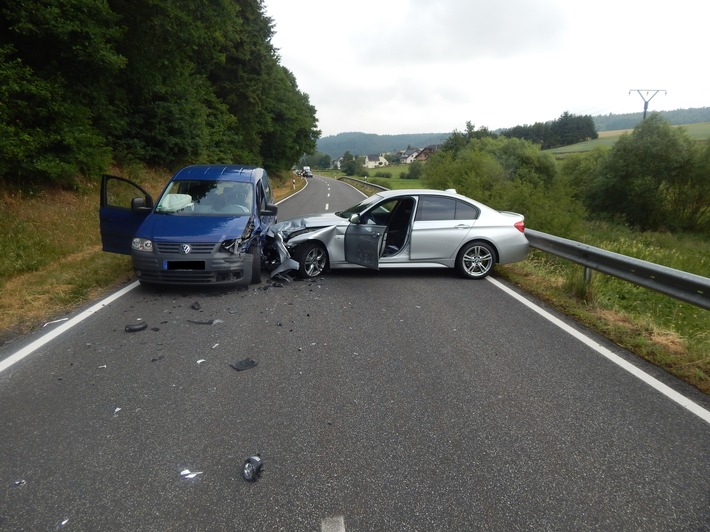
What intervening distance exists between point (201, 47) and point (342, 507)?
61.5ft

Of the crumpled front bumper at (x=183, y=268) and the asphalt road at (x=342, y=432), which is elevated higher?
the crumpled front bumper at (x=183, y=268)

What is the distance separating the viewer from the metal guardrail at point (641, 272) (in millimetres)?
4906

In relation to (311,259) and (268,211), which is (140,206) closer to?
(268,211)

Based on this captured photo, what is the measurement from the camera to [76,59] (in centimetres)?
1116

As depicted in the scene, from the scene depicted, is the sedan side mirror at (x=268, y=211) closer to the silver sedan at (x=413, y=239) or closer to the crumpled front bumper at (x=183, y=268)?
the silver sedan at (x=413, y=239)

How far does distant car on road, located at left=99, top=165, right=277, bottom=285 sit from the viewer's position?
6.33 m

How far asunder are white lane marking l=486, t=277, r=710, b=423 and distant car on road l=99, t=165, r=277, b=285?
4317mm

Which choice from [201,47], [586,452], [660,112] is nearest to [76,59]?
[201,47]

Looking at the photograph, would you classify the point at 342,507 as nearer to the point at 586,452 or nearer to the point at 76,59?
the point at 586,452

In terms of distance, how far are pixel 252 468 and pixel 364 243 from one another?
16.7 ft

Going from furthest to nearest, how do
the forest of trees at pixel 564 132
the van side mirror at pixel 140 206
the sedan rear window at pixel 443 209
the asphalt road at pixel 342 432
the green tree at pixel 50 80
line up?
the forest of trees at pixel 564 132, the green tree at pixel 50 80, the sedan rear window at pixel 443 209, the van side mirror at pixel 140 206, the asphalt road at pixel 342 432

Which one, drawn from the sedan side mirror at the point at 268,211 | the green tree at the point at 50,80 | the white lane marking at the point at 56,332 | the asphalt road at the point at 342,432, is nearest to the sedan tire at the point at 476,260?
the asphalt road at the point at 342,432

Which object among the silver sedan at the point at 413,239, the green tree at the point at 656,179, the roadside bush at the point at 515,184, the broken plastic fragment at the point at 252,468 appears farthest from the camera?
the green tree at the point at 656,179

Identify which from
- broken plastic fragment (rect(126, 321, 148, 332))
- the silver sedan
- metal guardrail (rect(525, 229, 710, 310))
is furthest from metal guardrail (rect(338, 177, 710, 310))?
broken plastic fragment (rect(126, 321, 148, 332))
